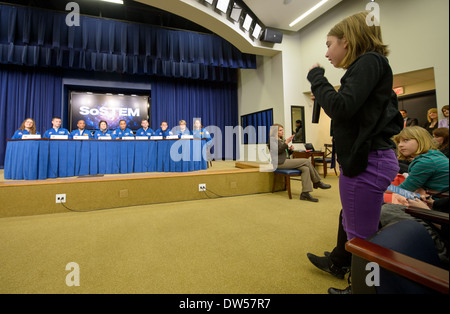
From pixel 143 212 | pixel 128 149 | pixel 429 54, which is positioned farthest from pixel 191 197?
pixel 429 54

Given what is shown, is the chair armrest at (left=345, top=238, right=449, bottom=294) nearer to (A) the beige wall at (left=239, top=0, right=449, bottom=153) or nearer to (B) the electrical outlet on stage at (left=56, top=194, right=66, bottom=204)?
(B) the electrical outlet on stage at (left=56, top=194, right=66, bottom=204)

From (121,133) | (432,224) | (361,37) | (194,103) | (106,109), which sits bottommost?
(432,224)

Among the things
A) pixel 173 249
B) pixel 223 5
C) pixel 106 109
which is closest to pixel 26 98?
pixel 106 109

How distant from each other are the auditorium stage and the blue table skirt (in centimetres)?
39

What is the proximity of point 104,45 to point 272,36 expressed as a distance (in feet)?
12.3

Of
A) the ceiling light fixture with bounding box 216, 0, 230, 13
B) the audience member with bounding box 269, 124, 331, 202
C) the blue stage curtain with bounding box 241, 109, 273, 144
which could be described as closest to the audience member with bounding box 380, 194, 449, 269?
the audience member with bounding box 269, 124, 331, 202

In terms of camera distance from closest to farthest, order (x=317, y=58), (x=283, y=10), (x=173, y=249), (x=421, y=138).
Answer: (x=421, y=138) < (x=173, y=249) < (x=283, y=10) < (x=317, y=58)

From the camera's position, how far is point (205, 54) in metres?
5.09

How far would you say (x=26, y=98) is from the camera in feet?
18.2

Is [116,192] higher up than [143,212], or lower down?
higher up

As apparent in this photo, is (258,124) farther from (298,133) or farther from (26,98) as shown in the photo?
(26,98)

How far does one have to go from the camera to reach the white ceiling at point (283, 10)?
4.11m

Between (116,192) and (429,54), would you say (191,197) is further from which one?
(429,54)
